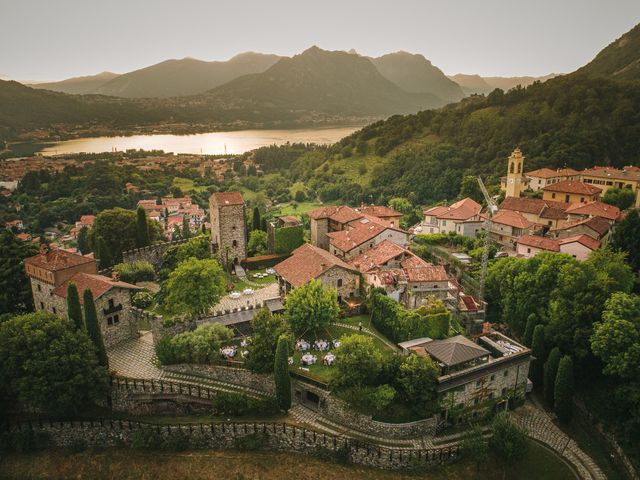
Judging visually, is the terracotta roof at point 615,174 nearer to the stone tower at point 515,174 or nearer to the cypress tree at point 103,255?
the stone tower at point 515,174

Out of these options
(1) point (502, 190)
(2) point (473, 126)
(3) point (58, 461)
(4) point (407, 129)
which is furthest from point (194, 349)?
(4) point (407, 129)

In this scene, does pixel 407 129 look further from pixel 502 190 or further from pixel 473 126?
pixel 502 190

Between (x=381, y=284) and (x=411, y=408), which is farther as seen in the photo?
(x=381, y=284)

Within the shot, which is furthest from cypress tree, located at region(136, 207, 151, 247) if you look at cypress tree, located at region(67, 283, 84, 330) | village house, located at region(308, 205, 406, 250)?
cypress tree, located at region(67, 283, 84, 330)

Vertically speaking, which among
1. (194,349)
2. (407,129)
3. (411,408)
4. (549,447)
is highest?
(407,129)

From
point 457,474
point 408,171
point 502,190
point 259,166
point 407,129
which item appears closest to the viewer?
point 457,474

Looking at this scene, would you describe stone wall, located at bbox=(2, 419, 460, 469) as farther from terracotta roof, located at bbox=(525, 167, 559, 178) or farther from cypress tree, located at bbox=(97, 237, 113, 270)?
terracotta roof, located at bbox=(525, 167, 559, 178)

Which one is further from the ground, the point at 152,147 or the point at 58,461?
the point at 152,147

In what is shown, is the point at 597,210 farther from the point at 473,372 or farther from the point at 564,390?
the point at 473,372
